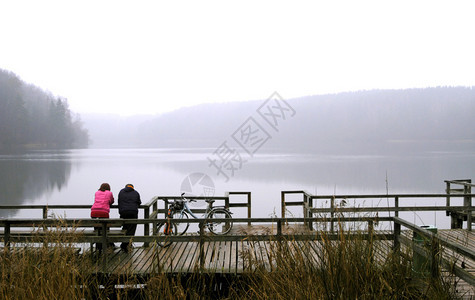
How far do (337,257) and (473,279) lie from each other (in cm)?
134

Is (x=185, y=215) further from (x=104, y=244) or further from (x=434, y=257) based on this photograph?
(x=434, y=257)

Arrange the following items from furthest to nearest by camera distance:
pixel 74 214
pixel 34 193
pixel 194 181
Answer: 1. pixel 34 193
2. pixel 74 214
3. pixel 194 181

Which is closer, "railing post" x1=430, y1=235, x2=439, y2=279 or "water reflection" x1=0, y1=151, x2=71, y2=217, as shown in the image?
"railing post" x1=430, y1=235, x2=439, y2=279

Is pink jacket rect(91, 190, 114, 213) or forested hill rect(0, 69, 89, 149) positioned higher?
forested hill rect(0, 69, 89, 149)

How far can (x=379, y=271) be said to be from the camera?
4.07 meters

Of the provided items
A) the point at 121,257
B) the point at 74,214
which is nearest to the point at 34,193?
the point at 74,214

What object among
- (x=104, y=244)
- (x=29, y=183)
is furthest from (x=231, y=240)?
(x=29, y=183)

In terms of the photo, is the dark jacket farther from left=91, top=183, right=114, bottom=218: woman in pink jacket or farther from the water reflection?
the water reflection

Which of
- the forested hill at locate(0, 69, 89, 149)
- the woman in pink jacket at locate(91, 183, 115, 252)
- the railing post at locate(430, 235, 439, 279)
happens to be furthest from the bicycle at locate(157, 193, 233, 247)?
the forested hill at locate(0, 69, 89, 149)

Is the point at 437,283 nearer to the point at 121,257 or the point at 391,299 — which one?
the point at 391,299

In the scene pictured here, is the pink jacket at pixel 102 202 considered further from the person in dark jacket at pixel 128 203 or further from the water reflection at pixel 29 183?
the water reflection at pixel 29 183

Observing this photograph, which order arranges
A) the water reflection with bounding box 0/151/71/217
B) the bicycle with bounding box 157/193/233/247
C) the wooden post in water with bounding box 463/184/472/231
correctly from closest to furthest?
the bicycle with bounding box 157/193/233/247 < the wooden post in water with bounding box 463/184/472/231 < the water reflection with bounding box 0/151/71/217

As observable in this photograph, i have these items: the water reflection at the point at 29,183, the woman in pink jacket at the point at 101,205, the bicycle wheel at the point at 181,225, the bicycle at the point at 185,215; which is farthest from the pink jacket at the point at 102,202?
the water reflection at the point at 29,183

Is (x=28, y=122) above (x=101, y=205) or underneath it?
above
